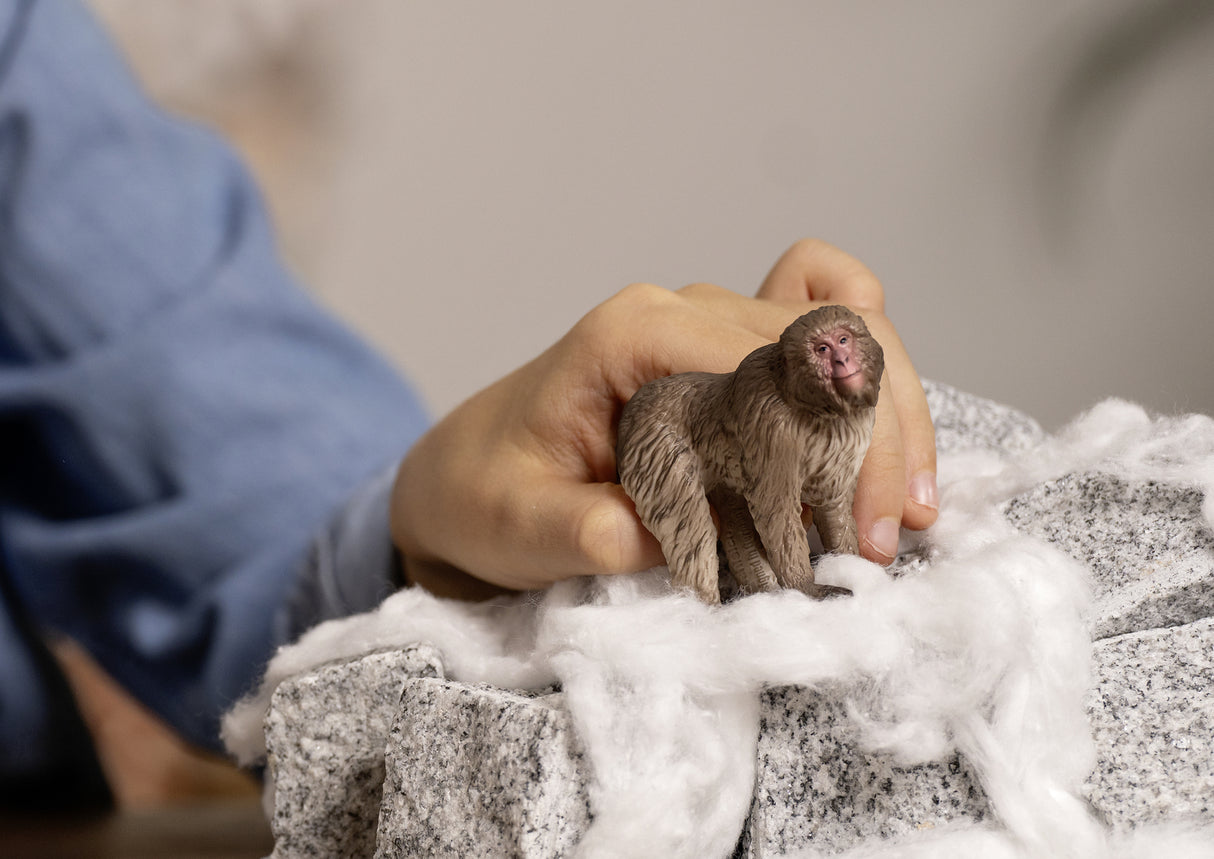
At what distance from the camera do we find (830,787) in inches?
24.9

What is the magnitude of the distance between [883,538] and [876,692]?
160 millimetres

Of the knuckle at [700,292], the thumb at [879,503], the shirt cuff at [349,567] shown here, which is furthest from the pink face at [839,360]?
the shirt cuff at [349,567]

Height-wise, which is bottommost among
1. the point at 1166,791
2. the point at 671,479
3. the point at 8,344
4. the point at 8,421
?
the point at 8,421

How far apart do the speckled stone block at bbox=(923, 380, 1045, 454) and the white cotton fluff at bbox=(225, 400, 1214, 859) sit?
335mm

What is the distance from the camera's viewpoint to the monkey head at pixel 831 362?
62 cm

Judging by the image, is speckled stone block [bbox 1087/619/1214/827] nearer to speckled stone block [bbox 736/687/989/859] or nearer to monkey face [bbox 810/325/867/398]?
speckled stone block [bbox 736/687/989/859]

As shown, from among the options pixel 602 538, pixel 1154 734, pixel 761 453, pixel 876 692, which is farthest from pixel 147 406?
pixel 1154 734

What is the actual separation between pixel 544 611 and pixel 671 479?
7.9 inches

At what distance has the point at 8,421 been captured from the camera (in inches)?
64.1

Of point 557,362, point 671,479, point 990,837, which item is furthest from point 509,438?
point 990,837

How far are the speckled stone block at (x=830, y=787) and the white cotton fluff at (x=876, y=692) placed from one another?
0.01m

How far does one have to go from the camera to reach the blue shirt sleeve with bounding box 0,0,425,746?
5.03 ft

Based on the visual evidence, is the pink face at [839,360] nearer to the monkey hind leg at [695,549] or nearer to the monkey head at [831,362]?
the monkey head at [831,362]

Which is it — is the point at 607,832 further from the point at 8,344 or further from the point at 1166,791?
the point at 8,344
